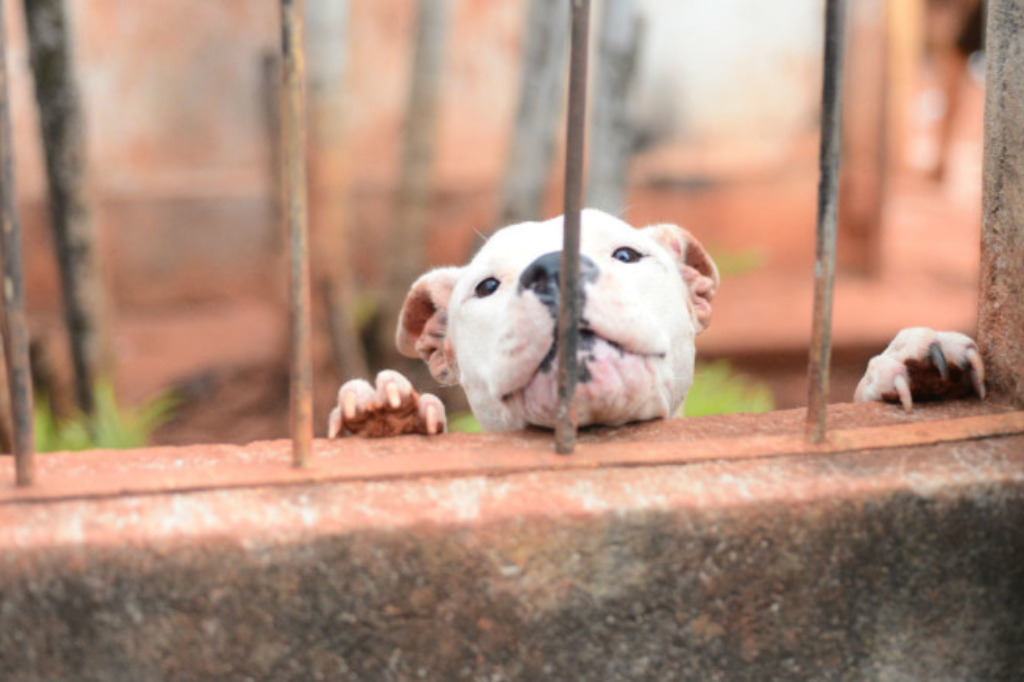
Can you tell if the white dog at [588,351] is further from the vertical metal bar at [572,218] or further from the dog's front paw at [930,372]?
the vertical metal bar at [572,218]

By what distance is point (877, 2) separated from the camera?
30.7ft

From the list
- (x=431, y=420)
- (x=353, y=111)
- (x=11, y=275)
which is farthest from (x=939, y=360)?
(x=353, y=111)

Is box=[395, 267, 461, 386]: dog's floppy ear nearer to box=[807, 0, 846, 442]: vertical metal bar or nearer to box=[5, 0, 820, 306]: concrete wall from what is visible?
box=[807, 0, 846, 442]: vertical metal bar

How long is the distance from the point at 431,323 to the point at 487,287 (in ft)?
1.57

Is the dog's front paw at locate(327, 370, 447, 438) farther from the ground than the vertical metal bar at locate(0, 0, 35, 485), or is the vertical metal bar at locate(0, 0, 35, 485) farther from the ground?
the vertical metal bar at locate(0, 0, 35, 485)

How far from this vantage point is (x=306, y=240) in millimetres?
1916

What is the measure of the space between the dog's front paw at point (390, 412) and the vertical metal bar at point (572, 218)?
401mm

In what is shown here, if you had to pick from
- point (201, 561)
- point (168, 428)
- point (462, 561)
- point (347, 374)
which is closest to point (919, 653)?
point (462, 561)

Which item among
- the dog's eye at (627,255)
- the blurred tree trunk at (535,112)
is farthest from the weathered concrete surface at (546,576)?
the blurred tree trunk at (535,112)

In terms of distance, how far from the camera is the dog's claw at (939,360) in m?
2.52

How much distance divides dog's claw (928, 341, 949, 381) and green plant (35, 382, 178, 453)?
149 inches

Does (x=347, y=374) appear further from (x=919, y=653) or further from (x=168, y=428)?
(x=919, y=653)

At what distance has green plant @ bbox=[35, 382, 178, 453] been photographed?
5410 millimetres

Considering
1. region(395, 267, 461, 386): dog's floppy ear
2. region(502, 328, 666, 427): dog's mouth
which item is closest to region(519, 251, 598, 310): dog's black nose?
region(502, 328, 666, 427): dog's mouth
